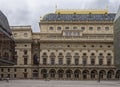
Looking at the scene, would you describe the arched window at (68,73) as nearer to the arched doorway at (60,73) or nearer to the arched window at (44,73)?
the arched doorway at (60,73)

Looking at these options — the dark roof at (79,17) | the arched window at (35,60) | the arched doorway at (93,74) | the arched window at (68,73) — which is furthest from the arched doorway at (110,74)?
the arched window at (35,60)

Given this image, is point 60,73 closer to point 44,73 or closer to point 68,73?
point 68,73

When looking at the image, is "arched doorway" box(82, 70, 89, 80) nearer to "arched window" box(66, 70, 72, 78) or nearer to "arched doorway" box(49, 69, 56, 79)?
"arched window" box(66, 70, 72, 78)

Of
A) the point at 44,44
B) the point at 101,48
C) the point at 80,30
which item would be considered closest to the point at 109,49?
the point at 101,48

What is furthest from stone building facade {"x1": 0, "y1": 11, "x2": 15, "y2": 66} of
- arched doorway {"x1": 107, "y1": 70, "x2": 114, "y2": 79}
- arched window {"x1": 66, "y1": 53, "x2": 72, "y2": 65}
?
arched doorway {"x1": 107, "y1": 70, "x2": 114, "y2": 79}

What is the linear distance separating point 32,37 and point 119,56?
198ft

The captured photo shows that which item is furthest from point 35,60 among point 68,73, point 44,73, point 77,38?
point 77,38

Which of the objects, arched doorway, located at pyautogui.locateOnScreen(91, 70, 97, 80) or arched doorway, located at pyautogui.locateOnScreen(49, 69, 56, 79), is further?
arched doorway, located at pyautogui.locateOnScreen(91, 70, 97, 80)

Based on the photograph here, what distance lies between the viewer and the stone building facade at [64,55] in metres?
141

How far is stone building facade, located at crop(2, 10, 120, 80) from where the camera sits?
14100 cm

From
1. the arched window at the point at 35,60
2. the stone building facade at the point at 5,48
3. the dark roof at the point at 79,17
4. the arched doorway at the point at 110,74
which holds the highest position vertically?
the dark roof at the point at 79,17

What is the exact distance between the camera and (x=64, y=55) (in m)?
143

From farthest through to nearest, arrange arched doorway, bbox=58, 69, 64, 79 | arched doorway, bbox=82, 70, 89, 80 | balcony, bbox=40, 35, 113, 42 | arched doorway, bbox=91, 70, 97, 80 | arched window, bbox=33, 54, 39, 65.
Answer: arched window, bbox=33, 54, 39, 65 → balcony, bbox=40, 35, 113, 42 → arched doorway, bbox=91, 70, 97, 80 → arched doorway, bbox=82, 70, 89, 80 → arched doorway, bbox=58, 69, 64, 79

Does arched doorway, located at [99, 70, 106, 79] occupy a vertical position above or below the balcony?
below
